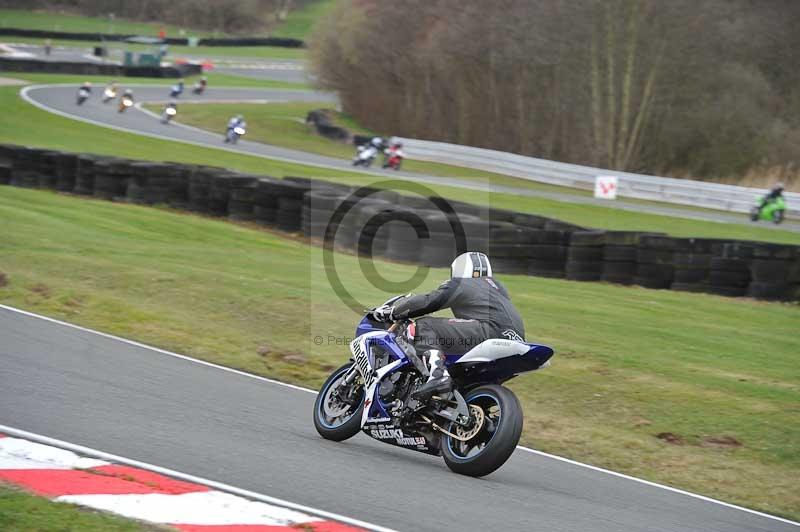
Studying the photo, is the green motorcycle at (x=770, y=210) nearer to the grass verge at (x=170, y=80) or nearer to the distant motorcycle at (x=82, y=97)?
the distant motorcycle at (x=82, y=97)

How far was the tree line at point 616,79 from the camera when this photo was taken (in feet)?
119

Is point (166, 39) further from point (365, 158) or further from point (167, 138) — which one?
point (365, 158)

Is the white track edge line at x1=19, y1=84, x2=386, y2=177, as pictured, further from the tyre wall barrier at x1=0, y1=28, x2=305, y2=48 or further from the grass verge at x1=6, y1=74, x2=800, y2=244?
the tyre wall barrier at x1=0, y1=28, x2=305, y2=48

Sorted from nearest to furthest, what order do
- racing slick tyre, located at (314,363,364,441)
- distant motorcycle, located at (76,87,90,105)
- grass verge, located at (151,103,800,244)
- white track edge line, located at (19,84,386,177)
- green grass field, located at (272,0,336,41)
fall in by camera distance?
1. racing slick tyre, located at (314,363,364,441)
2. grass verge, located at (151,103,800,244)
3. white track edge line, located at (19,84,386,177)
4. distant motorcycle, located at (76,87,90,105)
5. green grass field, located at (272,0,336,41)

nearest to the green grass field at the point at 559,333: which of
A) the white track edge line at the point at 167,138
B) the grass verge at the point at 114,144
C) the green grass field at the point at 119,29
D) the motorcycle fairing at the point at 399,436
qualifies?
the motorcycle fairing at the point at 399,436

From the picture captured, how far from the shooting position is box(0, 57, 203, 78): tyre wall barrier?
52688 mm

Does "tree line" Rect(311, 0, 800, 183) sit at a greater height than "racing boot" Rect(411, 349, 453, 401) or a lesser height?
greater

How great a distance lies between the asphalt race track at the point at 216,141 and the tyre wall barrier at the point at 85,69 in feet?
13.7

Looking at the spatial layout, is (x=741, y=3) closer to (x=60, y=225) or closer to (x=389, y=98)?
(x=389, y=98)

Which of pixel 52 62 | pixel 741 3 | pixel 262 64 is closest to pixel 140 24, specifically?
pixel 262 64

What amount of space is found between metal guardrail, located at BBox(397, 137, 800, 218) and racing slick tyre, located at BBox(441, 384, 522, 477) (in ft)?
80.7

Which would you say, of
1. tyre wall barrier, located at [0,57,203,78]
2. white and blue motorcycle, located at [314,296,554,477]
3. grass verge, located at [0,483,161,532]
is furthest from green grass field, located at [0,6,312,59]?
grass verge, located at [0,483,161,532]

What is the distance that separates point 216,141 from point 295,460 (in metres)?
30.4

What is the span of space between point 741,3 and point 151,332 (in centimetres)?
3485
